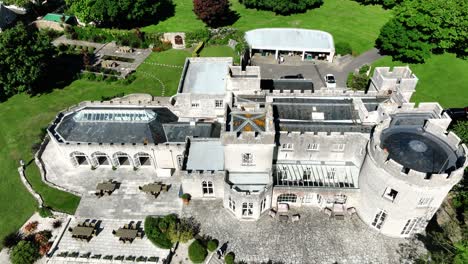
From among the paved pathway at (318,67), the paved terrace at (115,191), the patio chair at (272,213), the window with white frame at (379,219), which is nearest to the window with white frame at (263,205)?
the patio chair at (272,213)

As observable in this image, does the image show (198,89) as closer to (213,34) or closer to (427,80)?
(213,34)

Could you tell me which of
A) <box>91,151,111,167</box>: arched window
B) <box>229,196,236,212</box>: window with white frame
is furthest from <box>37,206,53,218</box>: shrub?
<box>229,196,236,212</box>: window with white frame

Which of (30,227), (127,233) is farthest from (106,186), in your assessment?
(30,227)

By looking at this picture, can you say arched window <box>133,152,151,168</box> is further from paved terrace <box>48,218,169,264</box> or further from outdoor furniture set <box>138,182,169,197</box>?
paved terrace <box>48,218,169,264</box>

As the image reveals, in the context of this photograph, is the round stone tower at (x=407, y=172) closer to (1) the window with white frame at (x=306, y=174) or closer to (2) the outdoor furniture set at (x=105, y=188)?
(1) the window with white frame at (x=306, y=174)

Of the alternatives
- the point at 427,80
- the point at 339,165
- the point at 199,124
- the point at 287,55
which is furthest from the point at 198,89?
the point at 427,80

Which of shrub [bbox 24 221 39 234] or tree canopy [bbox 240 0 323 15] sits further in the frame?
tree canopy [bbox 240 0 323 15]

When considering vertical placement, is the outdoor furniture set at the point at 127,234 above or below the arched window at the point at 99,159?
below

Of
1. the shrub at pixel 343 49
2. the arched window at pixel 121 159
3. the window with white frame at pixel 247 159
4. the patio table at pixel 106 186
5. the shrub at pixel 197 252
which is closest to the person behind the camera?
the shrub at pixel 197 252

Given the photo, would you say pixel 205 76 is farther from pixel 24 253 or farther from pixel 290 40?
pixel 24 253
